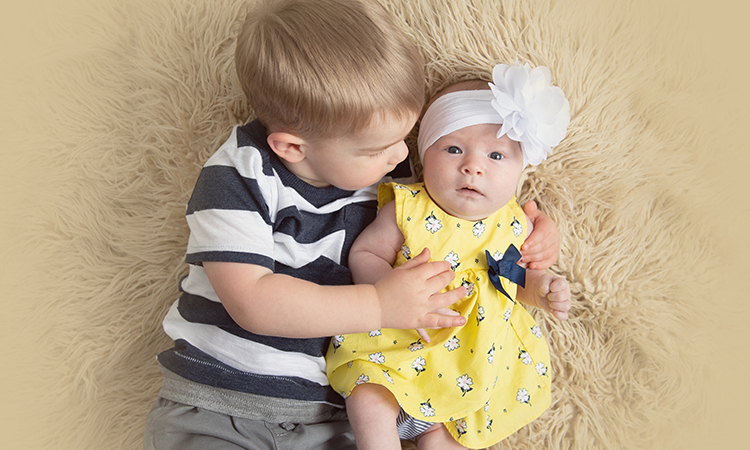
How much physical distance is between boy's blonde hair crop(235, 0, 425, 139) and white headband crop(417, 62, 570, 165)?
0.40 feet

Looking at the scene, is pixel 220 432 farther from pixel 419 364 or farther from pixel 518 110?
pixel 518 110

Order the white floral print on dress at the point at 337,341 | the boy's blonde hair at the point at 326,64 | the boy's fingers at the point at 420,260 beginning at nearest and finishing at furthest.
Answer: the boy's blonde hair at the point at 326,64, the boy's fingers at the point at 420,260, the white floral print on dress at the point at 337,341

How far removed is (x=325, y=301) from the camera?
911 millimetres

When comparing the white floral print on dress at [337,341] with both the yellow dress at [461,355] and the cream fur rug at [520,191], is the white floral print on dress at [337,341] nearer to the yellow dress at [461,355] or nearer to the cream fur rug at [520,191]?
the yellow dress at [461,355]

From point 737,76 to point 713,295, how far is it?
0.46m

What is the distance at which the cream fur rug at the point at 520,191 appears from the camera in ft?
3.53

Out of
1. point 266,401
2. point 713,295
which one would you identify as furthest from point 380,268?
point 713,295

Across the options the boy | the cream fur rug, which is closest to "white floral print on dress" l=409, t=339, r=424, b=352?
the boy

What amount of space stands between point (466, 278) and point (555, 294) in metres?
0.17

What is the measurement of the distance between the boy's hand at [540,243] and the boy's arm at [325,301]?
243 millimetres

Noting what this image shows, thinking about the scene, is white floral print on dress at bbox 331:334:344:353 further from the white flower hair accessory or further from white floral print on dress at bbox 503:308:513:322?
the white flower hair accessory

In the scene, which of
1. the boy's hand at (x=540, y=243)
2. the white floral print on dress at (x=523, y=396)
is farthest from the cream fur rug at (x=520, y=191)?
the white floral print on dress at (x=523, y=396)

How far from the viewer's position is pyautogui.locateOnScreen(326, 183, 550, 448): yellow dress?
3.25 feet

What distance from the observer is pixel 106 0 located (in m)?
1.15
